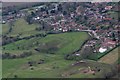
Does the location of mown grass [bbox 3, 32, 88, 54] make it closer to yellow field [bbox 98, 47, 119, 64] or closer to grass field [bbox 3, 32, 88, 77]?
grass field [bbox 3, 32, 88, 77]

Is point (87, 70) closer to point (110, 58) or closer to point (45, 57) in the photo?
point (110, 58)

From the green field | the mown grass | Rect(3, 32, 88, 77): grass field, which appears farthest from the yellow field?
the green field

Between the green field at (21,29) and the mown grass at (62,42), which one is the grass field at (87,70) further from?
the green field at (21,29)

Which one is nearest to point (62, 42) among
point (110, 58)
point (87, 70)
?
point (110, 58)

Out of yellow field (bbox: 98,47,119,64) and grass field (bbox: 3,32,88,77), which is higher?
yellow field (bbox: 98,47,119,64)

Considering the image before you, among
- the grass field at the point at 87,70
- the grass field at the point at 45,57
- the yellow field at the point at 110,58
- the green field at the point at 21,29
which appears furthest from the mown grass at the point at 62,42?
the grass field at the point at 87,70

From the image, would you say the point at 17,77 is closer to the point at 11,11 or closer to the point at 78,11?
the point at 78,11
